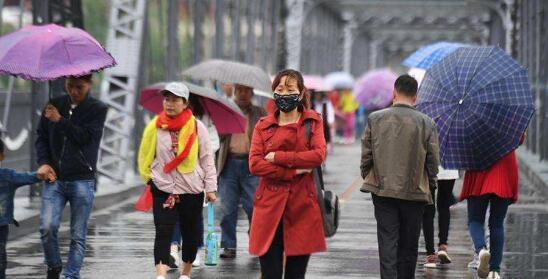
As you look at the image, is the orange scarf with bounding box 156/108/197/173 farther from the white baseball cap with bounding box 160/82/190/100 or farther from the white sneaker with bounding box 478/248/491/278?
the white sneaker with bounding box 478/248/491/278

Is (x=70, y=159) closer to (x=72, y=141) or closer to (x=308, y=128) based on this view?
(x=72, y=141)

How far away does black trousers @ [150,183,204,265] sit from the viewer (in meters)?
10.7

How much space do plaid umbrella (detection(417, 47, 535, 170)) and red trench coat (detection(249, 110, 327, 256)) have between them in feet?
7.78

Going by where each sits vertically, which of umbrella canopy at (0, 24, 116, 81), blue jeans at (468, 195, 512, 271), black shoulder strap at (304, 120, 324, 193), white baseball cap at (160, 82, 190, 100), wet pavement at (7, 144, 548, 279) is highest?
umbrella canopy at (0, 24, 116, 81)

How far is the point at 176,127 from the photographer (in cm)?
1073

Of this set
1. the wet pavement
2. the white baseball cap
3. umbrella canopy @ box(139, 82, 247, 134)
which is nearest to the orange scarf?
the white baseball cap

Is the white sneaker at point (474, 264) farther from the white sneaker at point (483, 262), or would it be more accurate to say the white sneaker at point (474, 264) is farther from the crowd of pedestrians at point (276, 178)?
the white sneaker at point (483, 262)

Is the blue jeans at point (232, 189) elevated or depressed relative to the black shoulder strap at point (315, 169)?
depressed

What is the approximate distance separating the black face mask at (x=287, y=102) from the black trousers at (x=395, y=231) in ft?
4.13

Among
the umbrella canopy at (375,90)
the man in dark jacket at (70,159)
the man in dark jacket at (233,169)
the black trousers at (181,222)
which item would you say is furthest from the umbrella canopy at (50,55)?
the umbrella canopy at (375,90)

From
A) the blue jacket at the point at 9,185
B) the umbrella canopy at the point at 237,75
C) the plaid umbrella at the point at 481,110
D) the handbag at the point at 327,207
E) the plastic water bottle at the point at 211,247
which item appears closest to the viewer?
the handbag at the point at 327,207

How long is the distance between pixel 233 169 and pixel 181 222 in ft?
7.42

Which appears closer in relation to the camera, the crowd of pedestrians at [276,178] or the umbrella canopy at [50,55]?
the crowd of pedestrians at [276,178]

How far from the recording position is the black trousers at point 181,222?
10656 mm
